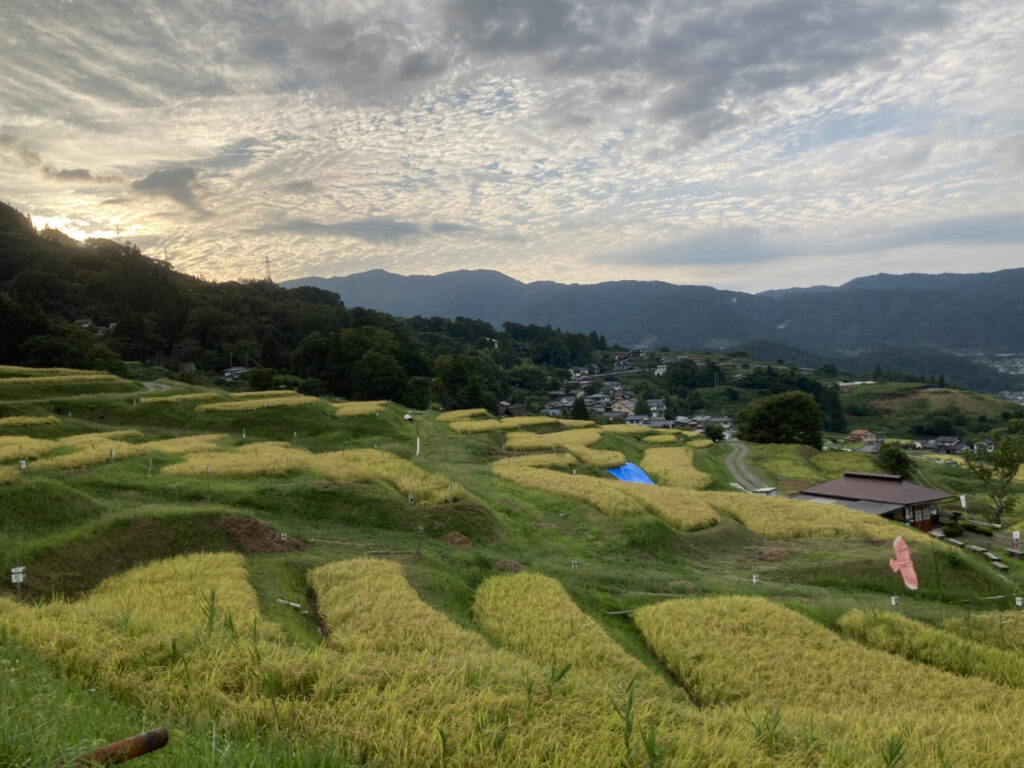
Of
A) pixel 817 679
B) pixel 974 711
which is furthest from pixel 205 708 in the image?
pixel 974 711

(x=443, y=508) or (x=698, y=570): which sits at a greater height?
(x=443, y=508)

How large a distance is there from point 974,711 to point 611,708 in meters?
8.48

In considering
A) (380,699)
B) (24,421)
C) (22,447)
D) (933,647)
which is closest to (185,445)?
(22,447)

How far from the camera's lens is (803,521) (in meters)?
26.3

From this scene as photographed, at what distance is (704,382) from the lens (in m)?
149

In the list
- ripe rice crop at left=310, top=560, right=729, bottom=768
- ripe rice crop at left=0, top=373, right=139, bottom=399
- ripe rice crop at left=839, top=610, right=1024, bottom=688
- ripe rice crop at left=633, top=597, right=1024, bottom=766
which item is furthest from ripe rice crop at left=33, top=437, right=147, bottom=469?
ripe rice crop at left=839, top=610, right=1024, bottom=688

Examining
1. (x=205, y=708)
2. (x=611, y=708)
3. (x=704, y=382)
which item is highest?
(x=205, y=708)

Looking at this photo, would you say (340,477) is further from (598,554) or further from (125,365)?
(125,365)

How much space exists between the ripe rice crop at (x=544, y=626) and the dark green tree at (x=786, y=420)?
5793cm

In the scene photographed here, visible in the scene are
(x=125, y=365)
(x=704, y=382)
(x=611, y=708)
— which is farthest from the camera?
(x=704, y=382)

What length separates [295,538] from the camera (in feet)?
54.1

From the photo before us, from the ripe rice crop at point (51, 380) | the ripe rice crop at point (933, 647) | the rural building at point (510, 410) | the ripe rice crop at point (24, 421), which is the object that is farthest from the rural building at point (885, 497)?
the rural building at point (510, 410)

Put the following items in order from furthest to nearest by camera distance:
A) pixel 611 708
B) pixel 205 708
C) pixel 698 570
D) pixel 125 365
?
pixel 125 365
pixel 698 570
pixel 611 708
pixel 205 708

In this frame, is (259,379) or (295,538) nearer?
(295,538)
